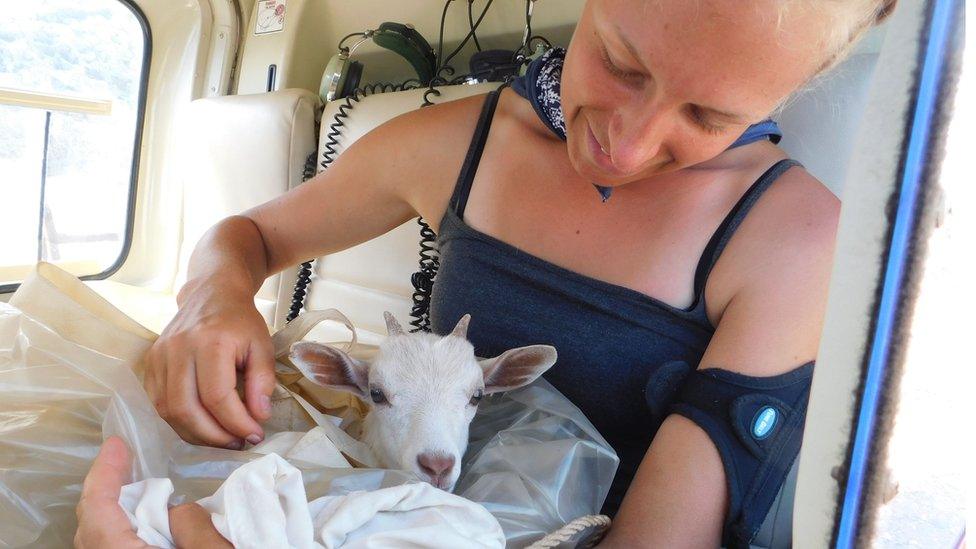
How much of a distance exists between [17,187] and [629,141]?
2.16 meters

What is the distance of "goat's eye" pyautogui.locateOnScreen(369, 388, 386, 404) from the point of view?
0.92 metres

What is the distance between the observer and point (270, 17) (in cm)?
218

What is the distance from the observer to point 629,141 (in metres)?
0.72

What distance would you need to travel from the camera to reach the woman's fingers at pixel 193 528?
0.48 meters

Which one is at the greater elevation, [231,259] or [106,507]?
[231,259]

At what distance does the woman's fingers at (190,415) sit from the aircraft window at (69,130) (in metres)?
1.64

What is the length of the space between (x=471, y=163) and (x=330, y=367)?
409mm

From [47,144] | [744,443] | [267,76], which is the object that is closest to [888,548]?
[744,443]

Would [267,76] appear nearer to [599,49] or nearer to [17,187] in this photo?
[17,187]

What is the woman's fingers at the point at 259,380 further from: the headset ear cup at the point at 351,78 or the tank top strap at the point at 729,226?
the headset ear cup at the point at 351,78

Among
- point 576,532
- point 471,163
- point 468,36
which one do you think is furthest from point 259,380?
point 468,36

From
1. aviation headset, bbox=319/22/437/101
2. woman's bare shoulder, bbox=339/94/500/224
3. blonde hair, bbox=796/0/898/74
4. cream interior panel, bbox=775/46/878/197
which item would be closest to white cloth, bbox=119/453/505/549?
blonde hair, bbox=796/0/898/74

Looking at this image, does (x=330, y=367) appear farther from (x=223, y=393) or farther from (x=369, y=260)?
(x=369, y=260)

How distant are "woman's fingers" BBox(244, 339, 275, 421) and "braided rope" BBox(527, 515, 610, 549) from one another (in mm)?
347
